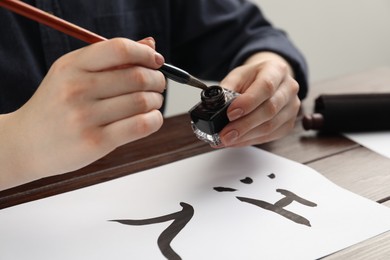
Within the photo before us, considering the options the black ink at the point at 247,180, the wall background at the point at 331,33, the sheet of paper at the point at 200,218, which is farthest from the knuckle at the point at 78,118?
the wall background at the point at 331,33

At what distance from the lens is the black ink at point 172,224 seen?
1.64ft

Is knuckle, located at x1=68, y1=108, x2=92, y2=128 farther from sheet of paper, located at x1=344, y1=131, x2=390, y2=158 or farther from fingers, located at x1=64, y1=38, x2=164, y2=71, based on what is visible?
sheet of paper, located at x1=344, y1=131, x2=390, y2=158

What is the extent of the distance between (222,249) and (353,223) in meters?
0.13

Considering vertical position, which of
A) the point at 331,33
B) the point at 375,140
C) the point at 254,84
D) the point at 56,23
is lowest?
the point at 331,33

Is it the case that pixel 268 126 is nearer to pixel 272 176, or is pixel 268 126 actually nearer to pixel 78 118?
pixel 272 176

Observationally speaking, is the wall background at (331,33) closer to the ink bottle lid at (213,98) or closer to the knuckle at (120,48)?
the ink bottle lid at (213,98)

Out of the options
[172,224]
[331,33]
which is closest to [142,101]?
[172,224]

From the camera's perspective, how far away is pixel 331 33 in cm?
195

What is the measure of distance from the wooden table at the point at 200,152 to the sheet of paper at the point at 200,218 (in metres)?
0.02

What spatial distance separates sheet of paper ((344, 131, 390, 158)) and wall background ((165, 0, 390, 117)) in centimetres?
100

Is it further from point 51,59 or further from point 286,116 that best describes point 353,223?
point 51,59

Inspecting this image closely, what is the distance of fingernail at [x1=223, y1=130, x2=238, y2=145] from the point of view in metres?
0.63

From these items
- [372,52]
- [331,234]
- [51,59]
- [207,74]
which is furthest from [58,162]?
[372,52]

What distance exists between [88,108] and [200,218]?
16cm
